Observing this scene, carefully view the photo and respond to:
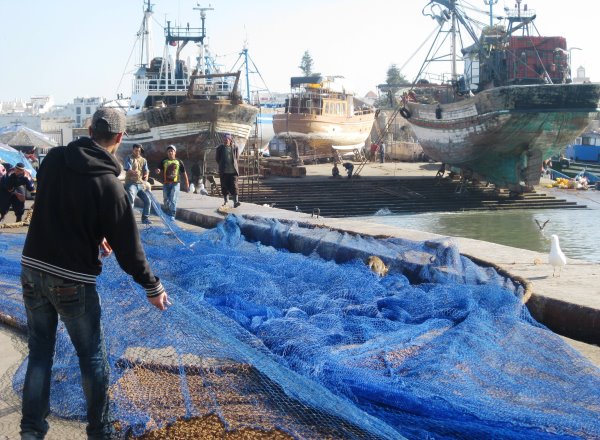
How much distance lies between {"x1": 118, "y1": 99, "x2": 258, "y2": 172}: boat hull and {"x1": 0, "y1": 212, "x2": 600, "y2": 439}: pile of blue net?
19839 mm

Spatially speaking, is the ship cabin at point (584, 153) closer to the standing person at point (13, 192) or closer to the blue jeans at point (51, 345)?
the standing person at point (13, 192)

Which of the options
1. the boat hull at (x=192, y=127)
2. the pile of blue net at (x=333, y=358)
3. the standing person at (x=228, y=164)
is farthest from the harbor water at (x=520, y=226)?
the pile of blue net at (x=333, y=358)

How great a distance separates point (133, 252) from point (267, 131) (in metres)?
46.7

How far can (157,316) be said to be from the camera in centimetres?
420

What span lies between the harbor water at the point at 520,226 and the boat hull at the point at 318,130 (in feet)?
68.9

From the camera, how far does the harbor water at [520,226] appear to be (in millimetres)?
16484

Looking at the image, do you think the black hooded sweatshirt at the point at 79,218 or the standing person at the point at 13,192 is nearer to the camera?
the black hooded sweatshirt at the point at 79,218

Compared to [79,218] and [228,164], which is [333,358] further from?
[228,164]

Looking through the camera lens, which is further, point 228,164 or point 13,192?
point 13,192

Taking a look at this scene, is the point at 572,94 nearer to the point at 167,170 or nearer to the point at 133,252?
the point at 167,170

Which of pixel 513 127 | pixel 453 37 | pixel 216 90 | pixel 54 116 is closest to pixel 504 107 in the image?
pixel 513 127

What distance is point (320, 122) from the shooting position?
43000 mm

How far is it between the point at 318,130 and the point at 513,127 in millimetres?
19826

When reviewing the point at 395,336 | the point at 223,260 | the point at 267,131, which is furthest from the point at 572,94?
the point at 267,131
